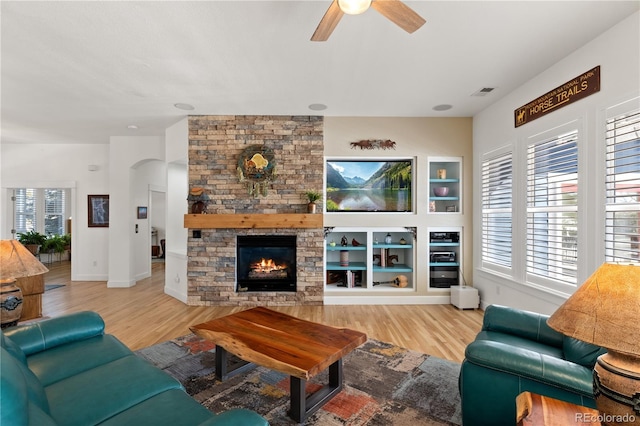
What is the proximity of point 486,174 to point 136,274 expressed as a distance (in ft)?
21.3

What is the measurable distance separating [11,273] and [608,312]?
10.2 feet

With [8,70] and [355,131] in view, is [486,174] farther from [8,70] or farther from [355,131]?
[8,70]

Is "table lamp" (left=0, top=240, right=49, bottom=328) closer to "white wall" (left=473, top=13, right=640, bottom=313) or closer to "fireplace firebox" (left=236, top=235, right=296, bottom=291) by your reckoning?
"fireplace firebox" (left=236, top=235, right=296, bottom=291)

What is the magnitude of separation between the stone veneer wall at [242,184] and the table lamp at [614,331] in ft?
11.5

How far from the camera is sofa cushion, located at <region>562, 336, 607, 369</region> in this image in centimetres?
164

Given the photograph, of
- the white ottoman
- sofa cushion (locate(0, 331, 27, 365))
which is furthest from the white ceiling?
the white ottoman

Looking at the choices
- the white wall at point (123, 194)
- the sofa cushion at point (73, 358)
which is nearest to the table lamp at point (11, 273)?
the sofa cushion at point (73, 358)

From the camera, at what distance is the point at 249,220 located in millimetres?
4289

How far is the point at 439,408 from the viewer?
6.70 ft

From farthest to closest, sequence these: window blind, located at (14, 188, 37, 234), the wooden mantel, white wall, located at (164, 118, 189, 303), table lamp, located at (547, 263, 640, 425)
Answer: window blind, located at (14, 188, 37, 234) → white wall, located at (164, 118, 189, 303) → the wooden mantel → table lamp, located at (547, 263, 640, 425)

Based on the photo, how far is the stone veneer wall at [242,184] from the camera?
4434mm

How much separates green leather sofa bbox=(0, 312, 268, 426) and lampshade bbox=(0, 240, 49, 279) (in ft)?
1.13

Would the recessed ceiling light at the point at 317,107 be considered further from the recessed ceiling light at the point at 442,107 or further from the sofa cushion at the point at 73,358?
the sofa cushion at the point at 73,358

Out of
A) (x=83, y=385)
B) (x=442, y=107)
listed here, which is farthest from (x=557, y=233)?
(x=83, y=385)
